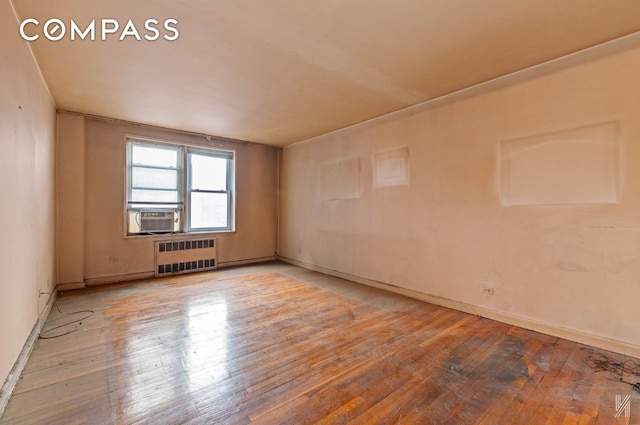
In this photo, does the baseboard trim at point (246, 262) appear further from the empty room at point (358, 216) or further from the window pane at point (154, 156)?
the window pane at point (154, 156)

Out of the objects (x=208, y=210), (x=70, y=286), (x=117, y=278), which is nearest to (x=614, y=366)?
(x=208, y=210)

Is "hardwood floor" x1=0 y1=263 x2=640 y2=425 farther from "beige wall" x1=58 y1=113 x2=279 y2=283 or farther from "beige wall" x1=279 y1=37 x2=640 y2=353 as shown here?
"beige wall" x1=58 y1=113 x2=279 y2=283

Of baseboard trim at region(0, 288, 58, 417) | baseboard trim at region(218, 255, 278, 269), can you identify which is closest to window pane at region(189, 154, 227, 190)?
baseboard trim at region(218, 255, 278, 269)

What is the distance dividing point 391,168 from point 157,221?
4.14 metres

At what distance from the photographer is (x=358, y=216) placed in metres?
4.70

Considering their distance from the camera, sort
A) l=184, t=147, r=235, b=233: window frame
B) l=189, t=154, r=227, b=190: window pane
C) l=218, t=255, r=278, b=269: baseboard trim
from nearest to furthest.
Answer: l=184, t=147, r=235, b=233: window frame < l=189, t=154, r=227, b=190: window pane < l=218, t=255, r=278, b=269: baseboard trim

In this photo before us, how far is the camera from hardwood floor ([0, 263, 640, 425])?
1.68 metres


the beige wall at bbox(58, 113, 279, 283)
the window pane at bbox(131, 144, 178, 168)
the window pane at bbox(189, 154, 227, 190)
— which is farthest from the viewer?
the window pane at bbox(189, 154, 227, 190)

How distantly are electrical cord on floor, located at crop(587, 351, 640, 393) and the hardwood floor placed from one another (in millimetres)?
52

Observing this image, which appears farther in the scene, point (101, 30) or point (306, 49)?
point (306, 49)

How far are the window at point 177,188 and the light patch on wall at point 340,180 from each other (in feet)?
6.66

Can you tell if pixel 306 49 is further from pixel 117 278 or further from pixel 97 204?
pixel 117 278

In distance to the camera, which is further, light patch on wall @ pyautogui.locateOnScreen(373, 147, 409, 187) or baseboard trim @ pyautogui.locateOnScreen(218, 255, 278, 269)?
baseboard trim @ pyautogui.locateOnScreen(218, 255, 278, 269)

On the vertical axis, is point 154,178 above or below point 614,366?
above
